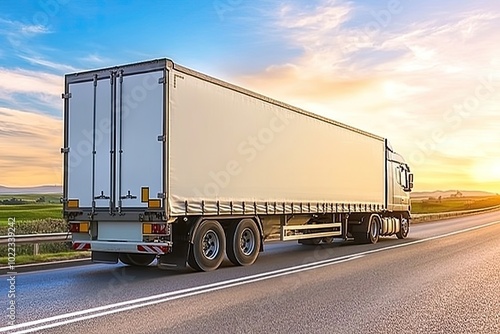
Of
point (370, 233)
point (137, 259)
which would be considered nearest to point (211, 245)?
point (137, 259)

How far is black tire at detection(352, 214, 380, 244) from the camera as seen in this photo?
65.1 ft

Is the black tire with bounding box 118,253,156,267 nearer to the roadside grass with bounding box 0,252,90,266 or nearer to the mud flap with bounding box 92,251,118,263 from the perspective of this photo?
the mud flap with bounding box 92,251,118,263

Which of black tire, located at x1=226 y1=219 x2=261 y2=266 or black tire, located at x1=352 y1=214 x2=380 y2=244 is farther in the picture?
black tire, located at x1=352 y1=214 x2=380 y2=244

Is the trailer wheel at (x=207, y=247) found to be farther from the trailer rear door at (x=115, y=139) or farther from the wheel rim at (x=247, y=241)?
the trailer rear door at (x=115, y=139)

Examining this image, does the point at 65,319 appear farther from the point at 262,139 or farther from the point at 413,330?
the point at 262,139

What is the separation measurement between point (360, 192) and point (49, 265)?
10.7m

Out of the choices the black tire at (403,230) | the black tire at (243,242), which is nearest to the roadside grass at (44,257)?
the black tire at (243,242)

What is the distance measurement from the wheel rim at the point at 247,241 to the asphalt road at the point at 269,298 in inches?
18.9

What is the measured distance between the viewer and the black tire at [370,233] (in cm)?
1984

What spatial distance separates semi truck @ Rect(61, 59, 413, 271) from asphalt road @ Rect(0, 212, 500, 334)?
69 centimetres

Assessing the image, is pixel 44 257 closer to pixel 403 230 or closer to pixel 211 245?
pixel 211 245

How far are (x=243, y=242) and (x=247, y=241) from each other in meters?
0.19

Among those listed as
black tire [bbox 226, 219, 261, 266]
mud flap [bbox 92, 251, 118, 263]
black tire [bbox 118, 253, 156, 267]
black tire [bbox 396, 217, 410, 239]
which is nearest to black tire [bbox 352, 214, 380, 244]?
black tire [bbox 396, 217, 410, 239]

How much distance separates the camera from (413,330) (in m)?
6.80
